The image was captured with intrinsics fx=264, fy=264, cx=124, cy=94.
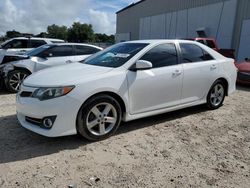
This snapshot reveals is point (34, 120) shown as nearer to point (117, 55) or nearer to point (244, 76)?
point (117, 55)

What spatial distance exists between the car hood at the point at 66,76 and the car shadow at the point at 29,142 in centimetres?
87

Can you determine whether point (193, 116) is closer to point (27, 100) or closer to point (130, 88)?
point (130, 88)

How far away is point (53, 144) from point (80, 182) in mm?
1153

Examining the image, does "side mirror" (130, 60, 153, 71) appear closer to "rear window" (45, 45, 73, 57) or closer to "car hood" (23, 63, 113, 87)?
"car hood" (23, 63, 113, 87)

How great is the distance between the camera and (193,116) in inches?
215

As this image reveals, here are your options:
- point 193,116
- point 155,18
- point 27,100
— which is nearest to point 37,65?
point 27,100

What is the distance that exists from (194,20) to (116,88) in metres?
17.3

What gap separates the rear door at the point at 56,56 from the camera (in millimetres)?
8078

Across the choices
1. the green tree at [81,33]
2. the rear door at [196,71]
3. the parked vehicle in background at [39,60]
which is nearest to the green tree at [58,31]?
the green tree at [81,33]

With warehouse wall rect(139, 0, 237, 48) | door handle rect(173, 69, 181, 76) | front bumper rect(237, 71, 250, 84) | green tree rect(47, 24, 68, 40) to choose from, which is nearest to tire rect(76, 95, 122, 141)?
door handle rect(173, 69, 181, 76)

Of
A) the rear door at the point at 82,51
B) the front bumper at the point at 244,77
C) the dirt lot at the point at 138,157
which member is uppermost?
the rear door at the point at 82,51

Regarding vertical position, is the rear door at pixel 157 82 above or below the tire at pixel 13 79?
above

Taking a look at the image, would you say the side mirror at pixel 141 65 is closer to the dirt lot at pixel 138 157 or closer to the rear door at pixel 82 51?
the dirt lot at pixel 138 157

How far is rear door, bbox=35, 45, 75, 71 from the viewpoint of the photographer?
808cm
